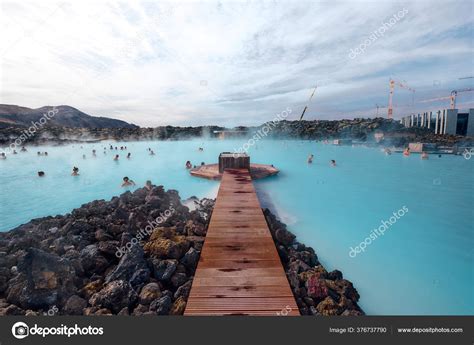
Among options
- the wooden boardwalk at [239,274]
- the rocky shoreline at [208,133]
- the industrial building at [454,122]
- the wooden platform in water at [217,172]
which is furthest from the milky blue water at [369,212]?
the industrial building at [454,122]

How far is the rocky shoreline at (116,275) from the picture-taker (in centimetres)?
379

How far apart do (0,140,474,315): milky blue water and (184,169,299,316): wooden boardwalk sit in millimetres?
3204

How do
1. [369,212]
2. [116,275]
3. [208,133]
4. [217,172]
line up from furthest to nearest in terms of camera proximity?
[208,133]
[217,172]
[369,212]
[116,275]

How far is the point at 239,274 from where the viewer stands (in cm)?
400

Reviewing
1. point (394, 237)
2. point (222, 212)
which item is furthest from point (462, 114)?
point (222, 212)

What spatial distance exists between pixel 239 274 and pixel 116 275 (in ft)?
7.39

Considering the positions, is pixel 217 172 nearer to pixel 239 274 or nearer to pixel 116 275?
pixel 116 275

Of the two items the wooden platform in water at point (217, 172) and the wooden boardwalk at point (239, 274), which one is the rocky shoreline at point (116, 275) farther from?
the wooden platform in water at point (217, 172)

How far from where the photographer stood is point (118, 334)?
3.37 meters

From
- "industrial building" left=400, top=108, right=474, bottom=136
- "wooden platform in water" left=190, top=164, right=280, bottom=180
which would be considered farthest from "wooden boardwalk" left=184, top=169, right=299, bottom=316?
"industrial building" left=400, top=108, right=474, bottom=136

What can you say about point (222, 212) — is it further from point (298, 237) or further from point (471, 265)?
point (471, 265)

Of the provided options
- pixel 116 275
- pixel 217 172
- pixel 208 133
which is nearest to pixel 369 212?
pixel 217 172

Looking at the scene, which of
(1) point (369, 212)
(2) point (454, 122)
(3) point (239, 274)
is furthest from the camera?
(2) point (454, 122)

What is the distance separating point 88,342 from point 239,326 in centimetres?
210
